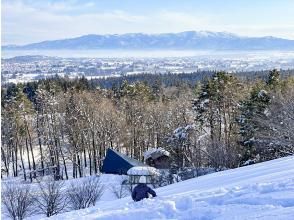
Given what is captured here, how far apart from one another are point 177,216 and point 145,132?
115ft

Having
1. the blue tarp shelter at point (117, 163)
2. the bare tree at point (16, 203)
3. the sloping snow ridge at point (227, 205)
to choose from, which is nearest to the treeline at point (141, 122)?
the blue tarp shelter at point (117, 163)

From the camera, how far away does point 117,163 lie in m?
34.2

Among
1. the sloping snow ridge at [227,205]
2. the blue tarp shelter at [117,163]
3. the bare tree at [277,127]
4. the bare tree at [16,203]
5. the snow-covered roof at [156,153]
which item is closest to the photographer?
the sloping snow ridge at [227,205]

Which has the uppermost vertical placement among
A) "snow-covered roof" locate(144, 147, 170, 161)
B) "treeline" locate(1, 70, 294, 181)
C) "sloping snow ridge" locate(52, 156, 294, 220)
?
"sloping snow ridge" locate(52, 156, 294, 220)

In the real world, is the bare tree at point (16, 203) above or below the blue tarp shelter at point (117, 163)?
above

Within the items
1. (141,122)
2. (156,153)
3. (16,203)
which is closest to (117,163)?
(156,153)

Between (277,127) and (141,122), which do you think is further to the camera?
(141,122)

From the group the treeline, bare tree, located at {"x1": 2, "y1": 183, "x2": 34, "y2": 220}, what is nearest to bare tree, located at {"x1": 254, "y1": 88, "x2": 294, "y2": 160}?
the treeline

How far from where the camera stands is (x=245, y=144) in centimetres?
3052

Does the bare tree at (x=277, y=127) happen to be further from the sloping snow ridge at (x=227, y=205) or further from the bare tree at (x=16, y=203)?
the sloping snow ridge at (x=227, y=205)

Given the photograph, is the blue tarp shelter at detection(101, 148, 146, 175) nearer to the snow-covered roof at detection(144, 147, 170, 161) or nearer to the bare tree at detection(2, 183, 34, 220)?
the snow-covered roof at detection(144, 147, 170, 161)

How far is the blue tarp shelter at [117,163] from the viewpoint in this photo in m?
33.5

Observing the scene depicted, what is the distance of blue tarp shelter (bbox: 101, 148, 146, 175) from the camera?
33.5m

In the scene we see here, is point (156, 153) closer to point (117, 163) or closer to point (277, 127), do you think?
point (117, 163)
